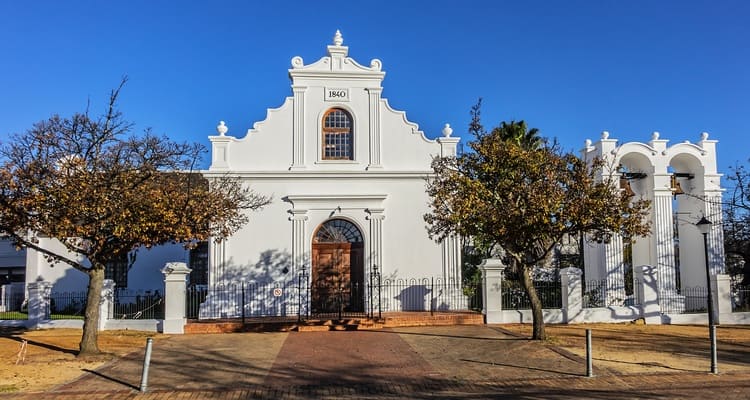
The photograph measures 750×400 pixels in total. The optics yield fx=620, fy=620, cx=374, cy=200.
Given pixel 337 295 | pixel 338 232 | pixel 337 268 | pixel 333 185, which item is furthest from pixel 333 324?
pixel 333 185

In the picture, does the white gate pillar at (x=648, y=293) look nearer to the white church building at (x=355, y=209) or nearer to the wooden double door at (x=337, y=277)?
the white church building at (x=355, y=209)

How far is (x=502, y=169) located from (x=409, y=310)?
8.20 metres

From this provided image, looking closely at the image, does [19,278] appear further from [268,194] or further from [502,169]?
[502,169]

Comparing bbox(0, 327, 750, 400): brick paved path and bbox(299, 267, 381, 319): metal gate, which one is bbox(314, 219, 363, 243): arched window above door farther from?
bbox(0, 327, 750, 400): brick paved path

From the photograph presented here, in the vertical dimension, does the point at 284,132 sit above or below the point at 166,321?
above

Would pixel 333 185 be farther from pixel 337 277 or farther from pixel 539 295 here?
pixel 539 295

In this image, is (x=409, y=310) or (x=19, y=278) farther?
(x=19, y=278)

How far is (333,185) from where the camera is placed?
71.7 ft

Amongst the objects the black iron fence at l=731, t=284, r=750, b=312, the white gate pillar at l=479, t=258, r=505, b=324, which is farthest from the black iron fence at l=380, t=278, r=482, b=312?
the black iron fence at l=731, t=284, r=750, b=312

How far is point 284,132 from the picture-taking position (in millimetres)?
22031

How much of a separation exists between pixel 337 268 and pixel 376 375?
10341 millimetres

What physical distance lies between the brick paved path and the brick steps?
2.56 metres

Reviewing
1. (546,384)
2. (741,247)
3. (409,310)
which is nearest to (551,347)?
(546,384)

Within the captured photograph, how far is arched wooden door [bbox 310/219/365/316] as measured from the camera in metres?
21.3
